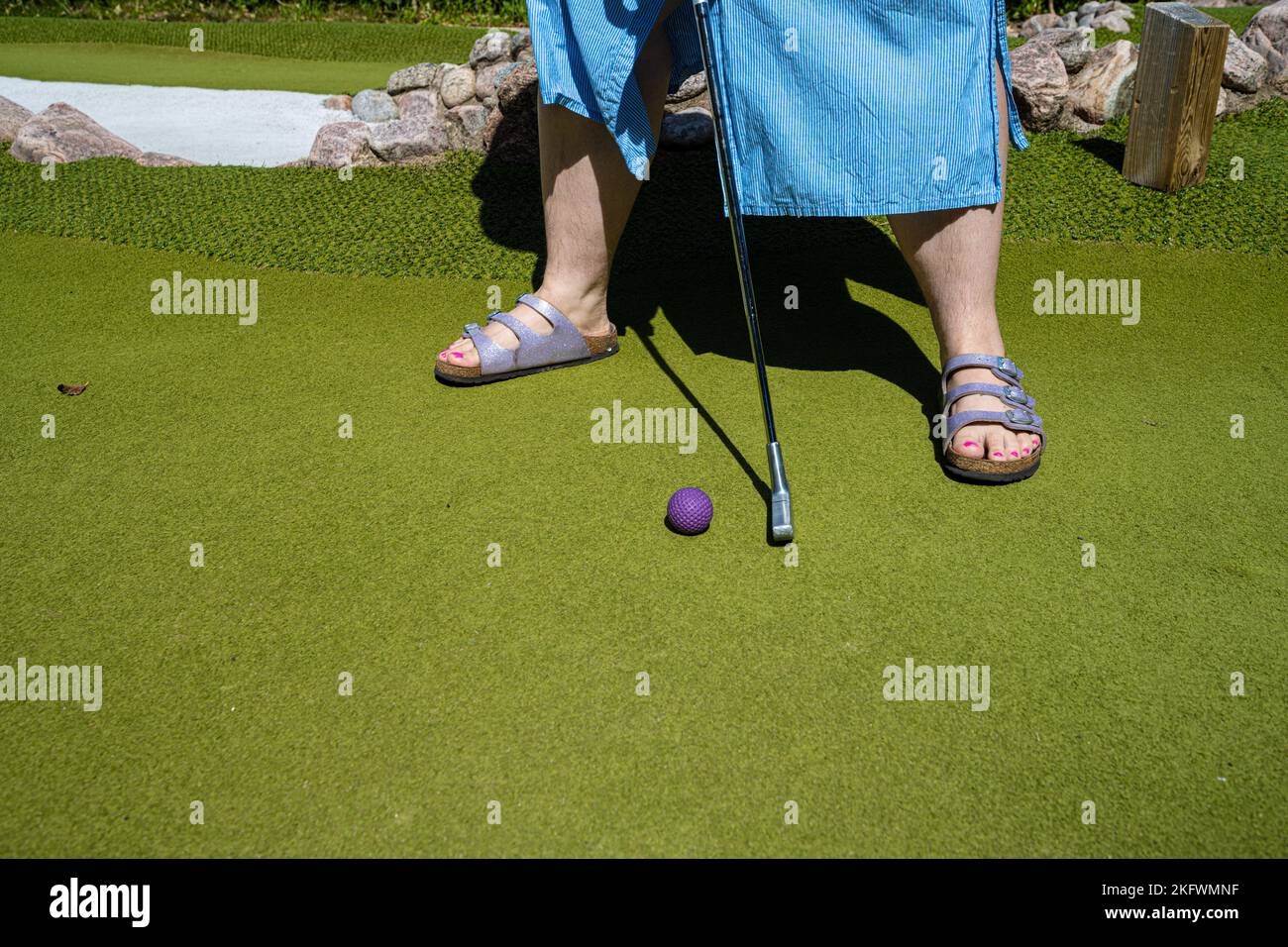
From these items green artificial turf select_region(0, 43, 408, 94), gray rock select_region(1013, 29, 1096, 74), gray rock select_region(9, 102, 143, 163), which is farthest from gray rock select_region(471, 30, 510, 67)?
gray rock select_region(1013, 29, 1096, 74)

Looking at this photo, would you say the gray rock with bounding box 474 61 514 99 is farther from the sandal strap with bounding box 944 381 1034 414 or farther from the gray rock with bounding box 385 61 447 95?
the sandal strap with bounding box 944 381 1034 414

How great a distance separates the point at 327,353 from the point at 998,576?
160 cm

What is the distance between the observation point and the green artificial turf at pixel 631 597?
1330mm

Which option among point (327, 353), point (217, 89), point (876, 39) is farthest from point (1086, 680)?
point (217, 89)

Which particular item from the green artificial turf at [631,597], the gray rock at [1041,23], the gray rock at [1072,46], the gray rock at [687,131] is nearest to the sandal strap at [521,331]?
the green artificial turf at [631,597]

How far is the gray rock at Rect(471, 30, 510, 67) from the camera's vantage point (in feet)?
13.4

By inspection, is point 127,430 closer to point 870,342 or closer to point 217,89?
point 870,342

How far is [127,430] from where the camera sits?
2.17m

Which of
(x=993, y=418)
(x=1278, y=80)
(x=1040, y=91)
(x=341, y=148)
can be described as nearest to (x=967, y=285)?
(x=993, y=418)

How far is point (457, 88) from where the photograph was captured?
4.00 metres

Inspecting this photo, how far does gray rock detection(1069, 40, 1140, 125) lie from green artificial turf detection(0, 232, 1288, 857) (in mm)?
1385

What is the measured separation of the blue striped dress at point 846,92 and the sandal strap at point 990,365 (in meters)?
0.31

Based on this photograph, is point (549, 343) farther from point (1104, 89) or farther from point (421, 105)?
point (1104, 89)

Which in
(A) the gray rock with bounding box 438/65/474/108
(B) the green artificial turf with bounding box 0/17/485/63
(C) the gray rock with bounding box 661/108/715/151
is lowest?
(C) the gray rock with bounding box 661/108/715/151
